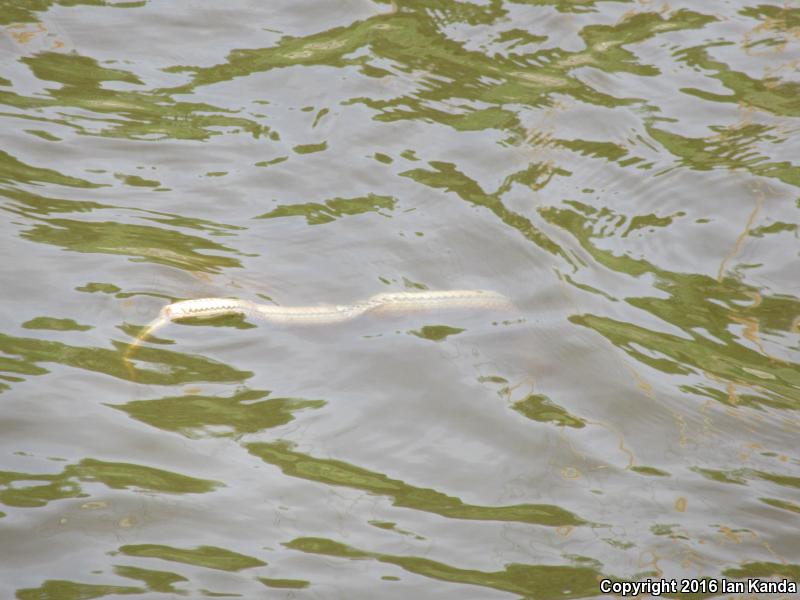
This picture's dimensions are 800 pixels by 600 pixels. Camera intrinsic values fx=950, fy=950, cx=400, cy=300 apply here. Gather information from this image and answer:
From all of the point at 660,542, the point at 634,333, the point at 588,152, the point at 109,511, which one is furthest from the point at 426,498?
the point at 588,152

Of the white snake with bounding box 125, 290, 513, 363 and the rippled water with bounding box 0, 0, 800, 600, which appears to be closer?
the rippled water with bounding box 0, 0, 800, 600

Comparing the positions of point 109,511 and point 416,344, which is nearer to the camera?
point 109,511

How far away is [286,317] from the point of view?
4883 mm

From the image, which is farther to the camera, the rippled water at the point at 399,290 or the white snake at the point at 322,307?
the white snake at the point at 322,307

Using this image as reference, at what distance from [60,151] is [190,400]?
7.53 feet

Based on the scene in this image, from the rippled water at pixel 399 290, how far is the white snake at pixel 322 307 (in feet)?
0.18

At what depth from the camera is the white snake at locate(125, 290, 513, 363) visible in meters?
4.72

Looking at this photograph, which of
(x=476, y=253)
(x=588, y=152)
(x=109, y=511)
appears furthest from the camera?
(x=588, y=152)

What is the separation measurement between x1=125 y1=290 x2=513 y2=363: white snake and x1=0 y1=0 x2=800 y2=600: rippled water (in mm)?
56

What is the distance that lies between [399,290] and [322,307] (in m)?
0.46

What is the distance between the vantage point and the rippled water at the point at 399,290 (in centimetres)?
378

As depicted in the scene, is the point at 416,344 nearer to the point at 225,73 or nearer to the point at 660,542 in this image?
the point at 660,542

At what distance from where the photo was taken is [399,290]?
204 inches

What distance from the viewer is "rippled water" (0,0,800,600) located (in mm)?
3775
